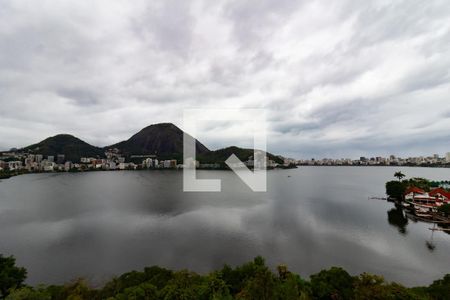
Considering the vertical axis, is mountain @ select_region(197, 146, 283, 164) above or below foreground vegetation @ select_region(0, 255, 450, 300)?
above

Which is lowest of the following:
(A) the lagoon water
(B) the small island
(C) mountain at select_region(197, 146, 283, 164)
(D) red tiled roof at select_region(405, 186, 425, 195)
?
(A) the lagoon water

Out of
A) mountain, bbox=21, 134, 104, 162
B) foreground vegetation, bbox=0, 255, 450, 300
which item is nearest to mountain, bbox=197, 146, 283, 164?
mountain, bbox=21, 134, 104, 162

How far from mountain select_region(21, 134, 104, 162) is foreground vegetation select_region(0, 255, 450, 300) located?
539ft

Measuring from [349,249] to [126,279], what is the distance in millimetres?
19100

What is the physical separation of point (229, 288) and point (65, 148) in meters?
186

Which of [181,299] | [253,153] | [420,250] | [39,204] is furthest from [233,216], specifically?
[253,153]

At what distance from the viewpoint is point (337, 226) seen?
90.1ft

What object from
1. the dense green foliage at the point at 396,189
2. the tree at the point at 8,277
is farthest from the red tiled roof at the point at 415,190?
the tree at the point at 8,277

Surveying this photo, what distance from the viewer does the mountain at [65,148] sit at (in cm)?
15075

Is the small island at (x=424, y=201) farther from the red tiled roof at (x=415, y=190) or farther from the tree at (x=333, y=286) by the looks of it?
the tree at (x=333, y=286)

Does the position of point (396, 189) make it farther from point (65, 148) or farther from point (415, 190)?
Answer: point (65, 148)

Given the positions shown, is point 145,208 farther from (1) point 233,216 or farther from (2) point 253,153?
(2) point 253,153

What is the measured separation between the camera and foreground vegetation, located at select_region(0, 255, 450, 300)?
864 cm

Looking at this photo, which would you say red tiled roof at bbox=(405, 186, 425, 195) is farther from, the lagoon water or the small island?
the lagoon water
